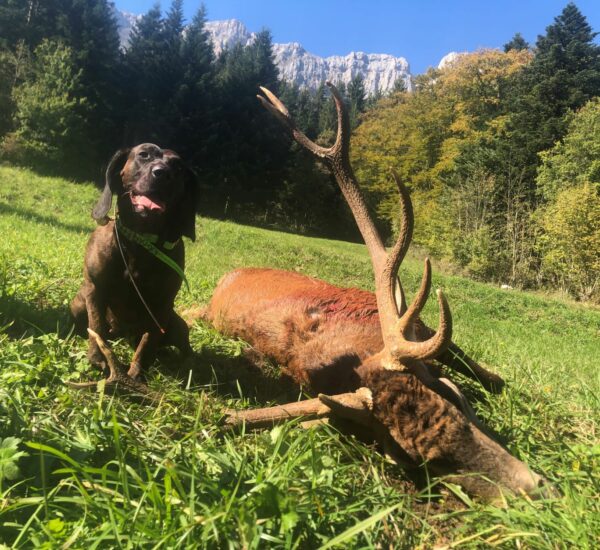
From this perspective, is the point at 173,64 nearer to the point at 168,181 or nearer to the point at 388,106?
the point at 388,106

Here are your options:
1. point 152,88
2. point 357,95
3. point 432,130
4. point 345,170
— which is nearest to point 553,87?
point 432,130

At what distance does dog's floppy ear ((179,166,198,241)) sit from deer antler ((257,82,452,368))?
79 centimetres

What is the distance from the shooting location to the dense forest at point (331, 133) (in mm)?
27969

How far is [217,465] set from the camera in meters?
1.99

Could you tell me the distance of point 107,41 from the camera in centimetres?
3444

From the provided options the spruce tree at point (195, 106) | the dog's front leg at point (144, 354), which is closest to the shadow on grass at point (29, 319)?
the dog's front leg at point (144, 354)

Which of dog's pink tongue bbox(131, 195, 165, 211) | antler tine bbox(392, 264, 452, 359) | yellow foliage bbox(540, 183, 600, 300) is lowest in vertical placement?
antler tine bbox(392, 264, 452, 359)

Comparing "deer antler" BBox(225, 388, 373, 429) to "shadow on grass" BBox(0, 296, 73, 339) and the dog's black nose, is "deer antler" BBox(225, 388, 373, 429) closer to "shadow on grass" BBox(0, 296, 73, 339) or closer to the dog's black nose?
the dog's black nose

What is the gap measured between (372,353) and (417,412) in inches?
33.6

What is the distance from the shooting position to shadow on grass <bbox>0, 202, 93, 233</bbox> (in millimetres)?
10180

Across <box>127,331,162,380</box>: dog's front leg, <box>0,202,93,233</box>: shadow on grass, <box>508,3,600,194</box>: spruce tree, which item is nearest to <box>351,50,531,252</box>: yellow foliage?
<box>508,3,600,194</box>: spruce tree

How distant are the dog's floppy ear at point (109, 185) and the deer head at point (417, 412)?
5.70 feet

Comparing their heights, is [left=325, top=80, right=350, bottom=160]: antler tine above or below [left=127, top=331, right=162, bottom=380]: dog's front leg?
above

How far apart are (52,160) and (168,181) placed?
31.5 metres
